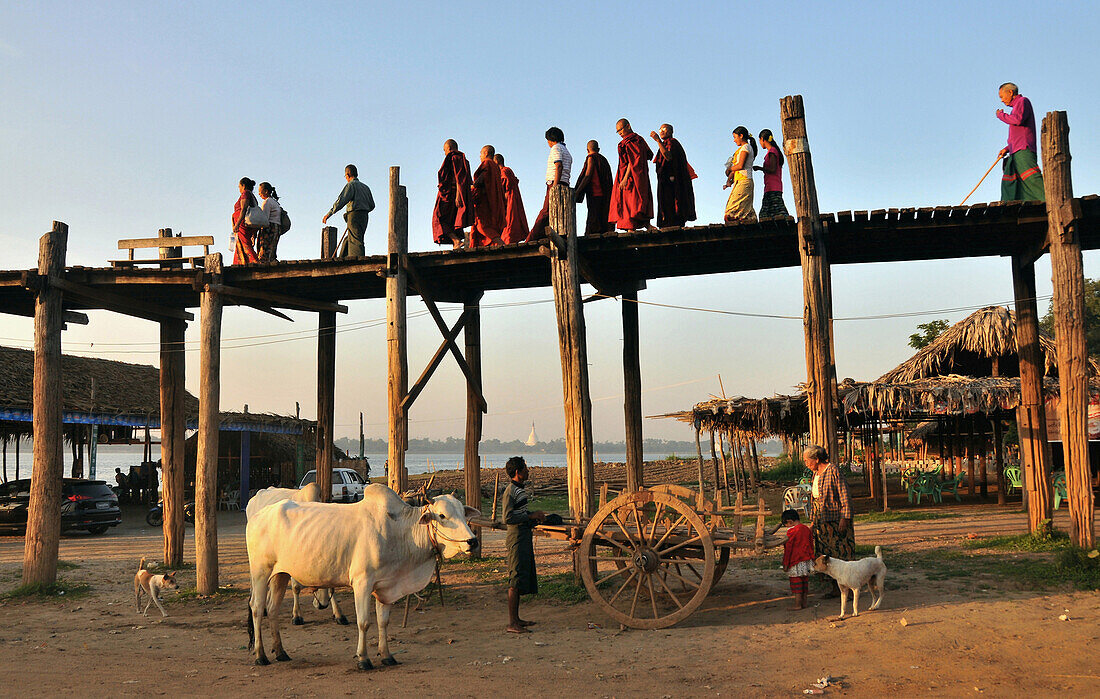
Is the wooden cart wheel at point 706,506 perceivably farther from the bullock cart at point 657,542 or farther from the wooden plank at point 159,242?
the wooden plank at point 159,242

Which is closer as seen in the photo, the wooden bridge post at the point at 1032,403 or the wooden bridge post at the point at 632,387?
the wooden bridge post at the point at 1032,403

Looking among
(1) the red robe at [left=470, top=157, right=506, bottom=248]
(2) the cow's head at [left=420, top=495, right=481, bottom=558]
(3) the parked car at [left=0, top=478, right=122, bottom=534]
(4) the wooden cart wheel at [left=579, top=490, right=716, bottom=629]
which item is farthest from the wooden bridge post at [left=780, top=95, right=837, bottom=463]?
(3) the parked car at [left=0, top=478, right=122, bottom=534]

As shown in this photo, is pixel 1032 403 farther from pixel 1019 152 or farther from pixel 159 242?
pixel 159 242

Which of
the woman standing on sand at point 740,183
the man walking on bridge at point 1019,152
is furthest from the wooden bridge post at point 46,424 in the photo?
the man walking on bridge at point 1019,152

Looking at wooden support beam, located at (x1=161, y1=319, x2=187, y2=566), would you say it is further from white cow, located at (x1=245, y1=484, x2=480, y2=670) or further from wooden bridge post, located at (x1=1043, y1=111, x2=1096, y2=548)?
wooden bridge post, located at (x1=1043, y1=111, x2=1096, y2=548)

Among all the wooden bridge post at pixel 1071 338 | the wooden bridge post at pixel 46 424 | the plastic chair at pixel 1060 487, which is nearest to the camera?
the wooden bridge post at pixel 1071 338

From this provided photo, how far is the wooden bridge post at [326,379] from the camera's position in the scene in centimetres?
1338

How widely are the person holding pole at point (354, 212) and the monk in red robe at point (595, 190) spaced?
348 centimetres

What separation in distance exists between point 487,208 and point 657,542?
5.80m

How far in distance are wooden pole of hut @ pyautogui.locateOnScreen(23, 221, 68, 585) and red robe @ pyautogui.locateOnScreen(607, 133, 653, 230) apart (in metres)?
8.18

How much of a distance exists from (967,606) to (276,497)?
23.6ft

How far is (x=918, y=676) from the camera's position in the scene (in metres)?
6.20

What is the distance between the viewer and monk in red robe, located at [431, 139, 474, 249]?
12.0 meters

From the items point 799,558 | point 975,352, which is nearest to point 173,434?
point 799,558
